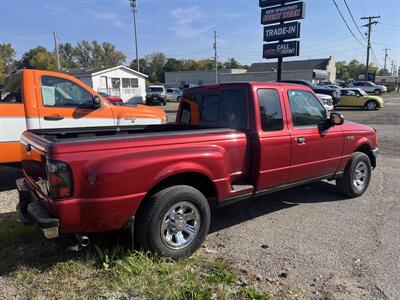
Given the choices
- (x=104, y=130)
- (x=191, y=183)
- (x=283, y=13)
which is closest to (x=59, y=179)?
(x=191, y=183)

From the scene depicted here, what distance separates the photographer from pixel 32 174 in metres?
3.64

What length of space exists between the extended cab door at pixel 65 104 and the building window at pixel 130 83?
35.6 metres

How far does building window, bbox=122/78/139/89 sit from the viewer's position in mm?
41031

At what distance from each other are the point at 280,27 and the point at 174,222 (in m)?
22.0

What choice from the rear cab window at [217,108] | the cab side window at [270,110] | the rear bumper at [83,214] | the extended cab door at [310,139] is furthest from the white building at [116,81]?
the rear bumper at [83,214]

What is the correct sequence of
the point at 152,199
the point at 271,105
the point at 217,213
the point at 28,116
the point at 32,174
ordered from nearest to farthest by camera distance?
the point at 152,199
the point at 32,174
the point at 271,105
the point at 217,213
the point at 28,116

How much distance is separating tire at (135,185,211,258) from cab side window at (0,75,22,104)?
12.5 ft

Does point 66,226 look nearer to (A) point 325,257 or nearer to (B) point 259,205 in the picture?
(A) point 325,257

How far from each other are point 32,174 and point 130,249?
51.1 inches

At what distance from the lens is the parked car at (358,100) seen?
24812 mm

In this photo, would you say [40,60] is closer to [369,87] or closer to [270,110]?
[369,87]

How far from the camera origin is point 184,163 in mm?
3500

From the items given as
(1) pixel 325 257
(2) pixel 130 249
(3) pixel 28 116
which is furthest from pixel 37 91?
(1) pixel 325 257

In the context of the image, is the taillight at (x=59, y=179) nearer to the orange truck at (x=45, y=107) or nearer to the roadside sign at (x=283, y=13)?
the orange truck at (x=45, y=107)
